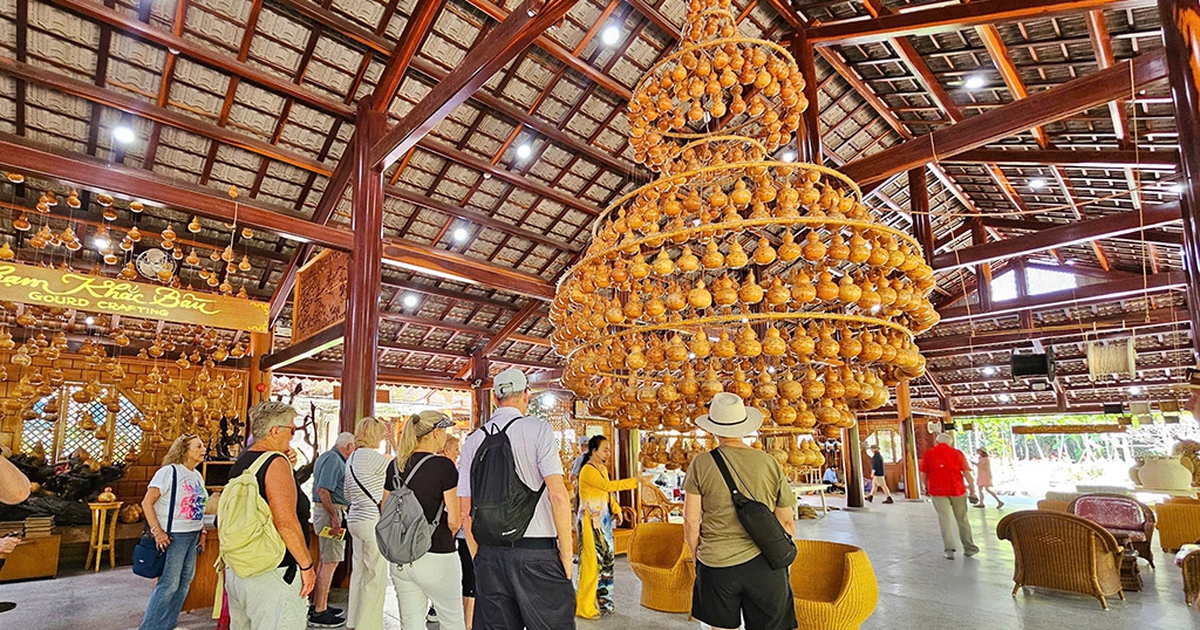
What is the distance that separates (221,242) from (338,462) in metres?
Answer: 5.84

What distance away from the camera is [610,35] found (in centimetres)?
673

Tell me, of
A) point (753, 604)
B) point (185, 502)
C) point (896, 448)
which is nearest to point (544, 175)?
point (185, 502)

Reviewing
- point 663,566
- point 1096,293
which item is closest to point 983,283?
point 1096,293

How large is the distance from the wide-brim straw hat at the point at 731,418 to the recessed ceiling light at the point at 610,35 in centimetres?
515

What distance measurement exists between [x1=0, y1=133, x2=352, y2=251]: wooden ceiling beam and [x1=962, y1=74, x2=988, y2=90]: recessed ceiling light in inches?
281

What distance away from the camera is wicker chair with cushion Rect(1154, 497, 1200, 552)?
21.3ft

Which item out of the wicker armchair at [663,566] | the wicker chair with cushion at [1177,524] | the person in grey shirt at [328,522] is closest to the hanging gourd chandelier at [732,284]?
the wicker armchair at [663,566]

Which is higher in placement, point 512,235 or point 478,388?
point 512,235

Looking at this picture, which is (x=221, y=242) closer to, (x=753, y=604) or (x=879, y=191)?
(x=753, y=604)

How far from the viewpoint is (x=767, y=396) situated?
2.91m

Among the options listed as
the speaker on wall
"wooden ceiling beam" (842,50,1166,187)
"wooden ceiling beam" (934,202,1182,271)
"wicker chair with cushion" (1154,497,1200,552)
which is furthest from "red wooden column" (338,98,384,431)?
the speaker on wall

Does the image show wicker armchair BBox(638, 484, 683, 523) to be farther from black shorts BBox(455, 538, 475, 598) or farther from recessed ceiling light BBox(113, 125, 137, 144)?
recessed ceiling light BBox(113, 125, 137, 144)

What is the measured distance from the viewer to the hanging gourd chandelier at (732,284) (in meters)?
2.71

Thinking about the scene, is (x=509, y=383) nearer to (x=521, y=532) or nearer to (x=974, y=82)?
(x=521, y=532)
